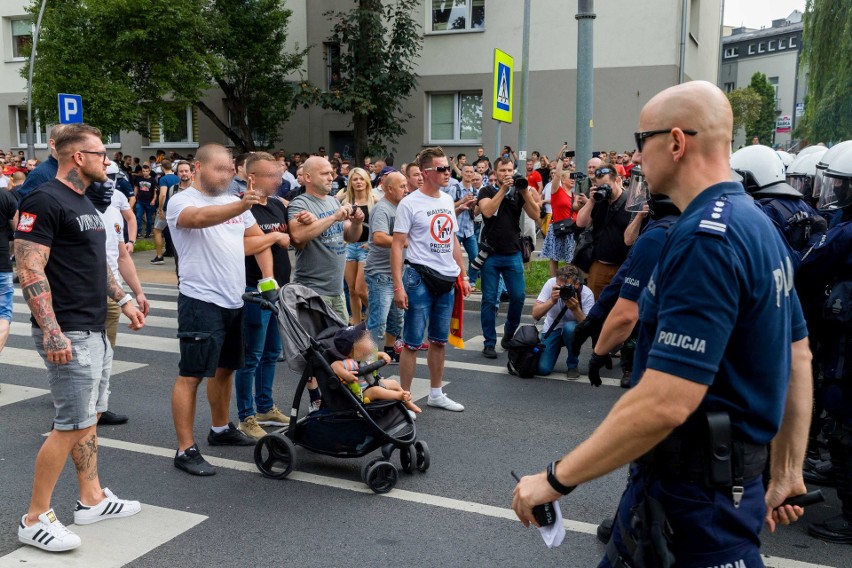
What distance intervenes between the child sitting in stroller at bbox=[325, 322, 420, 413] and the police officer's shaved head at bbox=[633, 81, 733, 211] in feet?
10.1

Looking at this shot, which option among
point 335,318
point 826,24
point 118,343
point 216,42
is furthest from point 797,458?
point 826,24

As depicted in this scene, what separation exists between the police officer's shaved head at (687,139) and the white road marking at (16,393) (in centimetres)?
621

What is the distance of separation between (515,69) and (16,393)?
64.0 feet

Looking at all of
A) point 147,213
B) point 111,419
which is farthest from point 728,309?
point 147,213

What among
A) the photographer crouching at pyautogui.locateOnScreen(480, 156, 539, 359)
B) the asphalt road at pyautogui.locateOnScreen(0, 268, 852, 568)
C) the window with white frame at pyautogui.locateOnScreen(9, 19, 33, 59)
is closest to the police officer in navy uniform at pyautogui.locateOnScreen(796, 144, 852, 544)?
the asphalt road at pyautogui.locateOnScreen(0, 268, 852, 568)

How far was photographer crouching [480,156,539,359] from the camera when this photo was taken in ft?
27.0

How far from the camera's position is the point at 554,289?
772 centimetres

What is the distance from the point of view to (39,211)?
394 cm

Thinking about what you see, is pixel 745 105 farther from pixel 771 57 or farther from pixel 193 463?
pixel 771 57

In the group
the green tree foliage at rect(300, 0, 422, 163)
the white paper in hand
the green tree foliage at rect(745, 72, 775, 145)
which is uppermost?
the green tree foliage at rect(745, 72, 775, 145)

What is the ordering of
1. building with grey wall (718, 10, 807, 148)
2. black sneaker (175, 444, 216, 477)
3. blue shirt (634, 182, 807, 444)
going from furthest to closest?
1. building with grey wall (718, 10, 807, 148)
2. black sneaker (175, 444, 216, 477)
3. blue shirt (634, 182, 807, 444)

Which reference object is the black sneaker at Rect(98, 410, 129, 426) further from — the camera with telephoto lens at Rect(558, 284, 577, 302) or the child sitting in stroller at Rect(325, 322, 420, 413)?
the camera with telephoto lens at Rect(558, 284, 577, 302)

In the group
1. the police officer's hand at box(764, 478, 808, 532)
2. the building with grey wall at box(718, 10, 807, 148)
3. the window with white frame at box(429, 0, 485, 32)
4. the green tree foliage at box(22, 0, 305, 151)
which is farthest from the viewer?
the building with grey wall at box(718, 10, 807, 148)

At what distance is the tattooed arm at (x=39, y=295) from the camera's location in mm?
3881
